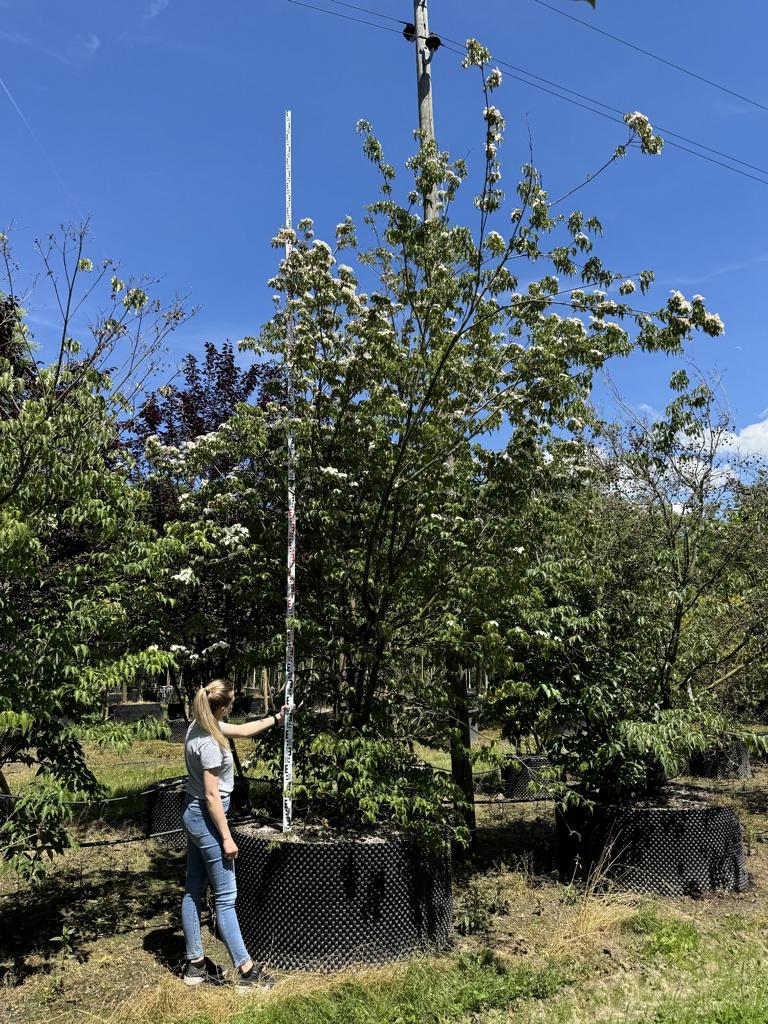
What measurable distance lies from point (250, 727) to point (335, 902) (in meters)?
1.05

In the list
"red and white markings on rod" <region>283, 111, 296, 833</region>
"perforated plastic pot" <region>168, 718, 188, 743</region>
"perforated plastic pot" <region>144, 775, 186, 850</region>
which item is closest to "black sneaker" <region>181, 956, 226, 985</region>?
"red and white markings on rod" <region>283, 111, 296, 833</region>

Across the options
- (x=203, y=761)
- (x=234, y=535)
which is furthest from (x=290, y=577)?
(x=203, y=761)

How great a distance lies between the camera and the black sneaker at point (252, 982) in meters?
3.69

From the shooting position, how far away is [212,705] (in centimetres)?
410

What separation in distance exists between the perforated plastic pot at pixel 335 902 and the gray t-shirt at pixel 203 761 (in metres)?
0.48

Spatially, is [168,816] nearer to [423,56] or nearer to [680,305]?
[680,305]

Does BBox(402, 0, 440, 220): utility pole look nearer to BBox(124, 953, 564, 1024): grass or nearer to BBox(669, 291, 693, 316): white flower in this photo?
BBox(669, 291, 693, 316): white flower

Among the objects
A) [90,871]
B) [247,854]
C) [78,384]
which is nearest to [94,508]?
[78,384]

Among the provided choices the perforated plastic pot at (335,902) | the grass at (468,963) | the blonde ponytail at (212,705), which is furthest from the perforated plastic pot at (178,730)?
the blonde ponytail at (212,705)

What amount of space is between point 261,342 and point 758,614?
4.60 meters

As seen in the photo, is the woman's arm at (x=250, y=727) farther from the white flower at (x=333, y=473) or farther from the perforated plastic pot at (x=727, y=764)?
the perforated plastic pot at (x=727, y=764)

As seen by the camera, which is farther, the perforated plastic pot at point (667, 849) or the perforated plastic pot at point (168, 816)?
the perforated plastic pot at point (168, 816)

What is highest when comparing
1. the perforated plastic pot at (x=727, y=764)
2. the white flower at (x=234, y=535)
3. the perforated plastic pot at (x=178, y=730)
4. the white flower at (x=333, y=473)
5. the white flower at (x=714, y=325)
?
the white flower at (x=714, y=325)

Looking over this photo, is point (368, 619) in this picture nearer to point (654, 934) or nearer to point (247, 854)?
point (247, 854)
